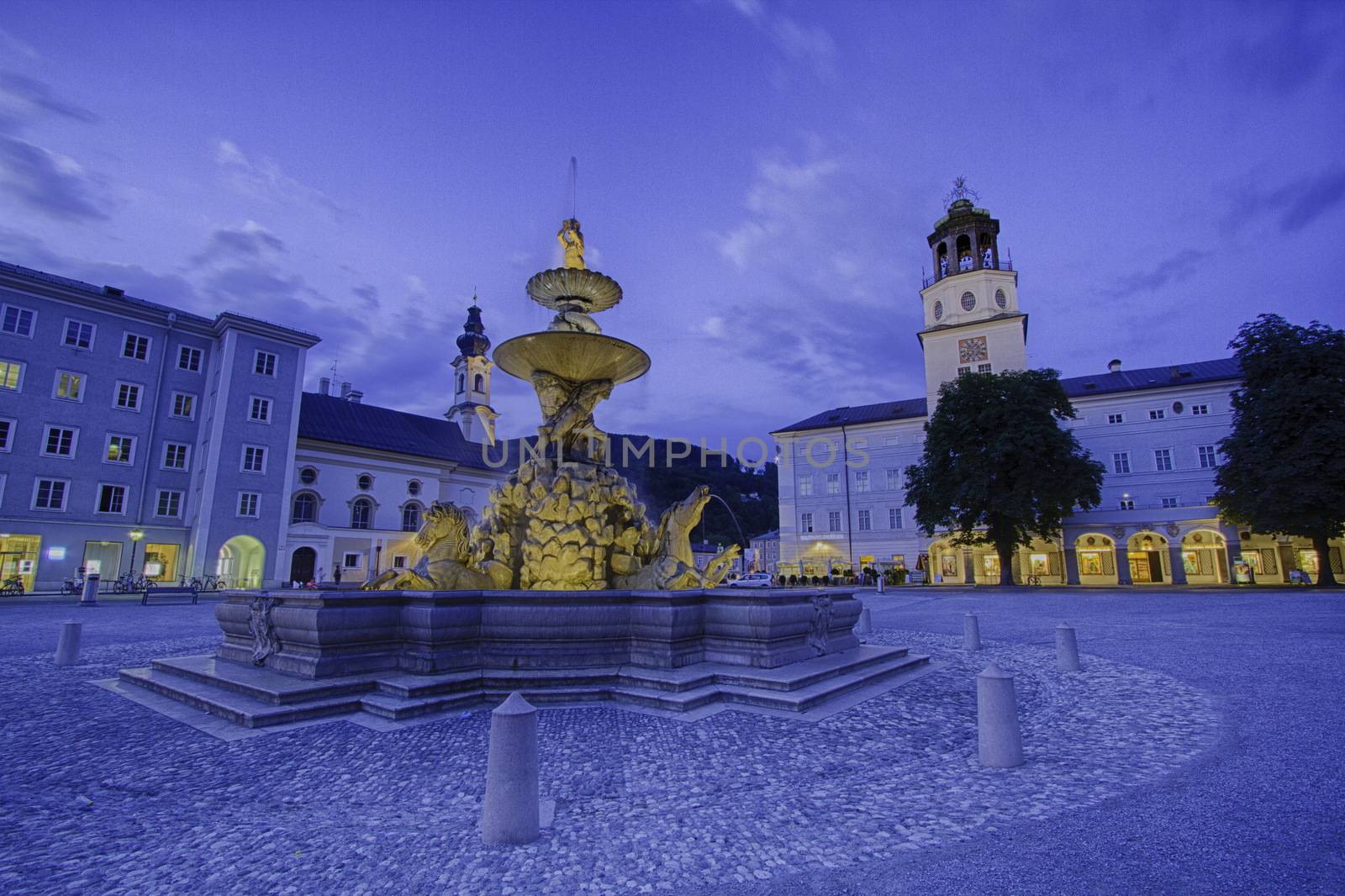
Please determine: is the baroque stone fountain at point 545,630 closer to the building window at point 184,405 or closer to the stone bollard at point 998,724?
the stone bollard at point 998,724

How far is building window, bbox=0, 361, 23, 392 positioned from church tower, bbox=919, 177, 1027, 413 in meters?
54.3

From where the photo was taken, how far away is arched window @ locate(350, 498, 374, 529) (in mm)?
45219

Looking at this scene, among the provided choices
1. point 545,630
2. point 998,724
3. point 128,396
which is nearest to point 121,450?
point 128,396

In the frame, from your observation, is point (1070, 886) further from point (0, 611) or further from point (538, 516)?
point (0, 611)

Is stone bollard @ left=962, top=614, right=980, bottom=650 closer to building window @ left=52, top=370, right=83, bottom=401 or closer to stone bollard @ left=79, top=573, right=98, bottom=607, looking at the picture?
stone bollard @ left=79, top=573, right=98, bottom=607

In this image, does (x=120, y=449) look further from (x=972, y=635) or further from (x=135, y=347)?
(x=972, y=635)

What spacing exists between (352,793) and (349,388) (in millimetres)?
61098

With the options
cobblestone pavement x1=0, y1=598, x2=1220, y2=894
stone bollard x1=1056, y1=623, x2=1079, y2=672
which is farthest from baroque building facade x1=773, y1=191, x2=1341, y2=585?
cobblestone pavement x1=0, y1=598, x2=1220, y2=894

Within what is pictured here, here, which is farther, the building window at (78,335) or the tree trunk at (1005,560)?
the tree trunk at (1005,560)

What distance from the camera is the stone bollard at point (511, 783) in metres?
3.48

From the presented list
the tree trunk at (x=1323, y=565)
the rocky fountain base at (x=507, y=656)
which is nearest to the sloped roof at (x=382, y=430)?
the rocky fountain base at (x=507, y=656)

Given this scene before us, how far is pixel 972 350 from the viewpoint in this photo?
4862 centimetres

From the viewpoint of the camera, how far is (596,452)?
11.2m

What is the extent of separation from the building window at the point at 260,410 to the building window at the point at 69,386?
7153 millimetres
